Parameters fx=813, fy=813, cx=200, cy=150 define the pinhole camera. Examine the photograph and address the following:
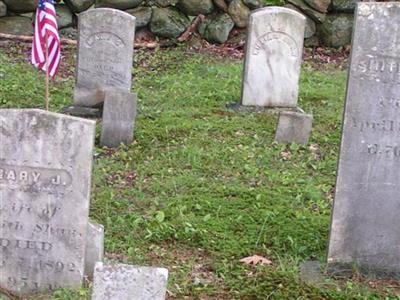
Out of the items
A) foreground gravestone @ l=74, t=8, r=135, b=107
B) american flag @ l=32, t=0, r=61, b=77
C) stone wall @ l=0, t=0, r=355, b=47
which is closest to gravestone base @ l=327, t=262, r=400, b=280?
american flag @ l=32, t=0, r=61, b=77

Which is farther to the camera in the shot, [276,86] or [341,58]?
[341,58]

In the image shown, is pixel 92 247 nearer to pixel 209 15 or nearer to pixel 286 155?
pixel 286 155

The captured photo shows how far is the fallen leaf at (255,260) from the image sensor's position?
16.6ft

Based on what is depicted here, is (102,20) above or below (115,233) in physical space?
above

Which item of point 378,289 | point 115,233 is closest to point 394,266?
point 378,289

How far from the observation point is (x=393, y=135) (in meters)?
4.73

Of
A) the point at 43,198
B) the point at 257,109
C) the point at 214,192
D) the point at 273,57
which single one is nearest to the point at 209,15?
the point at 273,57

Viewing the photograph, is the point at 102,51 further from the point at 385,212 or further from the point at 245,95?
the point at 385,212

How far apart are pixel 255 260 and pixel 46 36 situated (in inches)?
142

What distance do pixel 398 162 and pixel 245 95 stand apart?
4.70 meters

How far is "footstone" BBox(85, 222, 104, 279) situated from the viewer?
4.63 metres

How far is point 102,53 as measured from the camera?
9.04 m

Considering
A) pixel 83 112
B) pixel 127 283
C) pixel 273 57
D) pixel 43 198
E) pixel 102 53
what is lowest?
pixel 127 283

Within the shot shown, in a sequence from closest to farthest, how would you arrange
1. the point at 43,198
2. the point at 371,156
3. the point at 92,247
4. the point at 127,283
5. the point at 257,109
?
the point at 127,283 < the point at 43,198 < the point at 92,247 < the point at 371,156 < the point at 257,109
